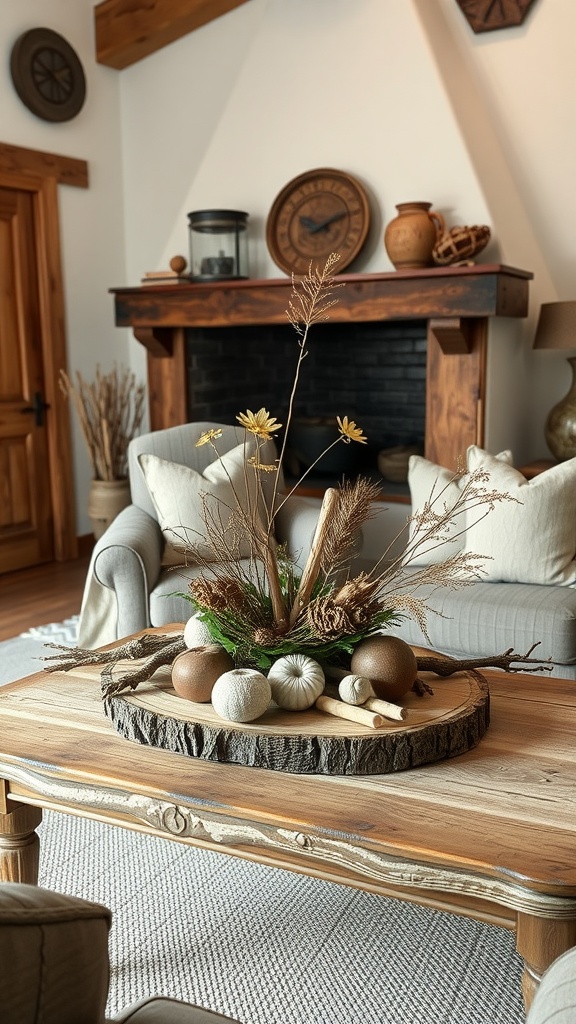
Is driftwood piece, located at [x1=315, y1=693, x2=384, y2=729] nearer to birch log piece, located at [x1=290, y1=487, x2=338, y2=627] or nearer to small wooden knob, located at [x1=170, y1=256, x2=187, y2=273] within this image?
birch log piece, located at [x1=290, y1=487, x2=338, y2=627]

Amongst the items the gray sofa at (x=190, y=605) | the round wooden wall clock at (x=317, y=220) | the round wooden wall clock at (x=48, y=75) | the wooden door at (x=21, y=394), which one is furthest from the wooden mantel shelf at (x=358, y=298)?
the gray sofa at (x=190, y=605)

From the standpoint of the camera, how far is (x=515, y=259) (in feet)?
15.0

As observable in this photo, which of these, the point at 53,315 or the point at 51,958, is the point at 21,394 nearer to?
the point at 53,315

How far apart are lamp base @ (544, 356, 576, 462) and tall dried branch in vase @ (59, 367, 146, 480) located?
2.22 metres

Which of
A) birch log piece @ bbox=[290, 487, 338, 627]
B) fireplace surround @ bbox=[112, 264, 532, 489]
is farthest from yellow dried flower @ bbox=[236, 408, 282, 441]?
fireplace surround @ bbox=[112, 264, 532, 489]

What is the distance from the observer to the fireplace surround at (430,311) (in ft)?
13.9

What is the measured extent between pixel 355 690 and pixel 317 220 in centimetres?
358

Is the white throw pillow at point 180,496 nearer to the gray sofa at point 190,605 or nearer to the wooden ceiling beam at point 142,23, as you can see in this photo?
the gray sofa at point 190,605

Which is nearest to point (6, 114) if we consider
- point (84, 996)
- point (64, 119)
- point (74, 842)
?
point (64, 119)

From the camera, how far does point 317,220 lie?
4.87 meters

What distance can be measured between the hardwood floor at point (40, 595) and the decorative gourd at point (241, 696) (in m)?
2.55

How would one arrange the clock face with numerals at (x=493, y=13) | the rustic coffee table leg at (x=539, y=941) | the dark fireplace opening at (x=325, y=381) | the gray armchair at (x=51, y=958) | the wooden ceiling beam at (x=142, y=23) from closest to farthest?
the gray armchair at (x=51, y=958), the rustic coffee table leg at (x=539, y=941), the clock face with numerals at (x=493, y=13), the wooden ceiling beam at (x=142, y=23), the dark fireplace opening at (x=325, y=381)

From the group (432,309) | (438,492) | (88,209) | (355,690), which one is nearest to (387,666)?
(355,690)

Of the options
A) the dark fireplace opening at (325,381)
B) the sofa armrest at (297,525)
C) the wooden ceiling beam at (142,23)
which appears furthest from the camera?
the dark fireplace opening at (325,381)
